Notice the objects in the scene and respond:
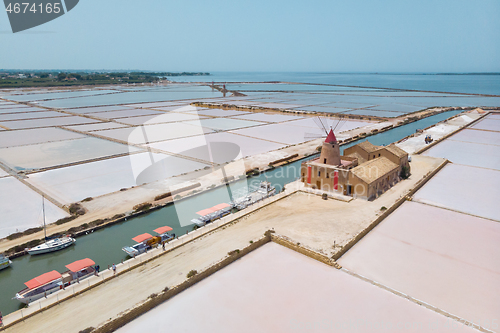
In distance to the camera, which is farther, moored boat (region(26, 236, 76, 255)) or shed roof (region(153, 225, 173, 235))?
shed roof (region(153, 225, 173, 235))

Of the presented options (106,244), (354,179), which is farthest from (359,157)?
(106,244)

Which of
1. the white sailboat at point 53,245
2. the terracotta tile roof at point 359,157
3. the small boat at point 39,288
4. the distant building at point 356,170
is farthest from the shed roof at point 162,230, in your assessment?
the terracotta tile roof at point 359,157

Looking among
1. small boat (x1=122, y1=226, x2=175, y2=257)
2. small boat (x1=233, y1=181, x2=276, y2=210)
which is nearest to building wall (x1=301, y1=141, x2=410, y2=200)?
small boat (x1=233, y1=181, x2=276, y2=210)

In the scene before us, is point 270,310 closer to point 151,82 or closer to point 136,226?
point 136,226

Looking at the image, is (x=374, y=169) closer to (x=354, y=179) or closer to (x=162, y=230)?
(x=354, y=179)

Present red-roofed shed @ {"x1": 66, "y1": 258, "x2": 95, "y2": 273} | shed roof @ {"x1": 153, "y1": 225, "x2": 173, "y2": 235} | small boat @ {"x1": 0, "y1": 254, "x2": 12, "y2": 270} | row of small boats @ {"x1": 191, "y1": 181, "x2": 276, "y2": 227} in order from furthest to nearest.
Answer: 1. row of small boats @ {"x1": 191, "y1": 181, "x2": 276, "y2": 227}
2. shed roof @ {"x1": 153, "y1": 225, "x2": 173, "y2": 235}
3. small boat @ {"x1": 0, "y1": 254, "x2": 12, "y2": 270}
4. red-roofed shed @ {"x1": 66, "y1": 258, "x2": 95, "y2": 273}

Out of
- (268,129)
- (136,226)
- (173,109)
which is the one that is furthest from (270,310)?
(173,109)

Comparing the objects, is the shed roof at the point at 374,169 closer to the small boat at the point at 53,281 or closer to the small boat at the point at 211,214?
the small boat at the point at 211,214

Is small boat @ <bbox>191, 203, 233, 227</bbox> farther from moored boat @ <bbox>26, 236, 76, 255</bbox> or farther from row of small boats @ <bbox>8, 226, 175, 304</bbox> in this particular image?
moored boat @ <bbox>26, 236, 76, 255</bbox>
